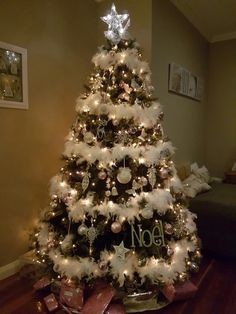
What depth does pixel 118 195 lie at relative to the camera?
1.84 meters

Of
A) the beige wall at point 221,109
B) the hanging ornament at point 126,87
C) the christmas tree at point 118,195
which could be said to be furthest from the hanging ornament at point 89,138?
the beige wall at point 221,109

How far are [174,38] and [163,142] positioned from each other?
1820mm

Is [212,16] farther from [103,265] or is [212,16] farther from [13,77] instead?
[103,265]

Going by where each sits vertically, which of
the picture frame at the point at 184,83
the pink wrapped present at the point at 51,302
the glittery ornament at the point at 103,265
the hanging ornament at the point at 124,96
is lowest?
the pink wrapped present at the point at 51,302

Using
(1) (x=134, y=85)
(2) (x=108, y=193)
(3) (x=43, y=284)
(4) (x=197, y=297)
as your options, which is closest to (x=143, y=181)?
(2) (x=108, y=193)

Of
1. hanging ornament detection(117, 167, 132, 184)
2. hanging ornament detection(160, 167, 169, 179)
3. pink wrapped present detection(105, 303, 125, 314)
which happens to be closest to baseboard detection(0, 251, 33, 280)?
pink wrapped present detection(105, 303, 125, 314)

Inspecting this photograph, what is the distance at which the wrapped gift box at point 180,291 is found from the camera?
71.2 inches

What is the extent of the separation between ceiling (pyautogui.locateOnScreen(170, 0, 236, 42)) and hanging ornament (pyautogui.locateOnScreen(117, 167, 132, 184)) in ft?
7.61

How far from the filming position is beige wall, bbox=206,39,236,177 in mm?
4184

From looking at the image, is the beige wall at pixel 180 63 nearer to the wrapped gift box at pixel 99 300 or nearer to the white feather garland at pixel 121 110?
the white feather garland at pixel 121 110

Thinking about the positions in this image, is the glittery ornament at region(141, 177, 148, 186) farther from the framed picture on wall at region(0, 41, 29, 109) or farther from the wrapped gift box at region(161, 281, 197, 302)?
the framed picture on wall at region(0, 41, 29, 109)

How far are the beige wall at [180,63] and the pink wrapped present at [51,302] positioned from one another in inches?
81.6

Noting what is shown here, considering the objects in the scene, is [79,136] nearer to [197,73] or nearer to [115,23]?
[115,23]

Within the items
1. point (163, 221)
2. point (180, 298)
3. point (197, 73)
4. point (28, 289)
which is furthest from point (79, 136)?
point (197, 73)
